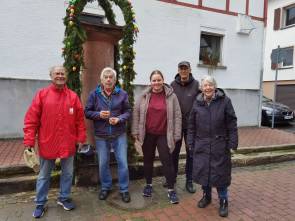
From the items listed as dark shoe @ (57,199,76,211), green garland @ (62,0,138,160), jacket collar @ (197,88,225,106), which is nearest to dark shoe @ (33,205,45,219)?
dark shoe @ (57,199,76,211)

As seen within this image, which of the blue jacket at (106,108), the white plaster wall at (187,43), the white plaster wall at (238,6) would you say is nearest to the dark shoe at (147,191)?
the blue jacket at (106,108)

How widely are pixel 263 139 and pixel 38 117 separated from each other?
6.68m

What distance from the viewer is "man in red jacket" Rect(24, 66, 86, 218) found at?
3.36 m

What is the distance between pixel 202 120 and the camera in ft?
12.1

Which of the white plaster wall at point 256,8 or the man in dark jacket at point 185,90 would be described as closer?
the man in dark jacket at point 185,90

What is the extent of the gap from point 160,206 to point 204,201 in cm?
60

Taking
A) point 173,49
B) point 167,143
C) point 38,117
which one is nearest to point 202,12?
point 173,49

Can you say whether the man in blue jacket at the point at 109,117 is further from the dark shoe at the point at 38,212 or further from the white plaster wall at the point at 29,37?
the white plaster wall at the point at 29,37

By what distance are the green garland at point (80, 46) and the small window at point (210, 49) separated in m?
5.91

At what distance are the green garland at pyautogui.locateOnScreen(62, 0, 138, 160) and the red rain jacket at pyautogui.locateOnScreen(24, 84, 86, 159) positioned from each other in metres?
0.63

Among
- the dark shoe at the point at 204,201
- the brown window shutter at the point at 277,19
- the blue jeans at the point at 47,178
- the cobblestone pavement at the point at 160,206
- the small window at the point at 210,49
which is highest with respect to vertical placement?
the brown window shutter at the point at 277,19

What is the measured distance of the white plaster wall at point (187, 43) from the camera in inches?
345

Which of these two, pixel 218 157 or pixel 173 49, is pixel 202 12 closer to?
pixel 173 49

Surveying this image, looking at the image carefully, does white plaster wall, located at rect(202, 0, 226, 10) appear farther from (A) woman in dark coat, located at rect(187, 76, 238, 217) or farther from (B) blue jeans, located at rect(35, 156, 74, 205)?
(B) blue jeans, located at rect(35, 156, 74, 205)
